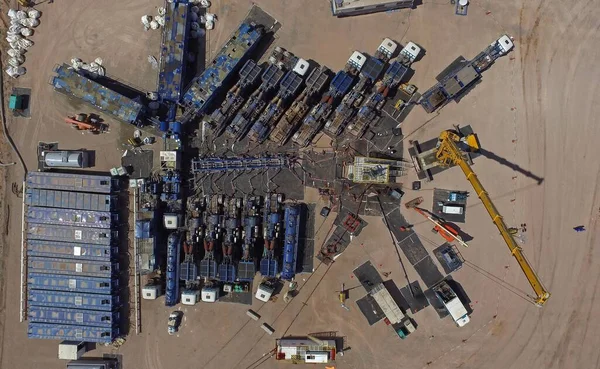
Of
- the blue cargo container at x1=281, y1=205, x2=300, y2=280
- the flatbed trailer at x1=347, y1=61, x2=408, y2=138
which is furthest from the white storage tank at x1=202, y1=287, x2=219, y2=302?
the flatbed trailer at x1=347, y1=61, x2=408, y2=138

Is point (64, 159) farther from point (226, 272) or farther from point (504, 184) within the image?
point (504, 184)

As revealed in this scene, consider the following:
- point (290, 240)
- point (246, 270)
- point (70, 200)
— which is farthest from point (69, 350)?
point (290, 240)

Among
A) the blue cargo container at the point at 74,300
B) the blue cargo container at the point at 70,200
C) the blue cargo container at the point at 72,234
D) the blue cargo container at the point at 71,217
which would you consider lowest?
the blue cargo container at the point at 74,300

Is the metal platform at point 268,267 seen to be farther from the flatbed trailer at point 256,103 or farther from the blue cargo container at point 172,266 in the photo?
the flatbed trailer at point 256,103

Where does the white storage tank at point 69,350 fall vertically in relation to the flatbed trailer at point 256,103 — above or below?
below

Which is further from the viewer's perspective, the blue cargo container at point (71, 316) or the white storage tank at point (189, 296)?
the blue cargo container at point (71, 316)

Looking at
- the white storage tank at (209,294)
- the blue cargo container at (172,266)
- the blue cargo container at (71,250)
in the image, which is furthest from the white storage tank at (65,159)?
the white storage tank at (209,294)

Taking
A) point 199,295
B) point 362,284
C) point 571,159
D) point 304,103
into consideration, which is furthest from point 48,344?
point 571,159
